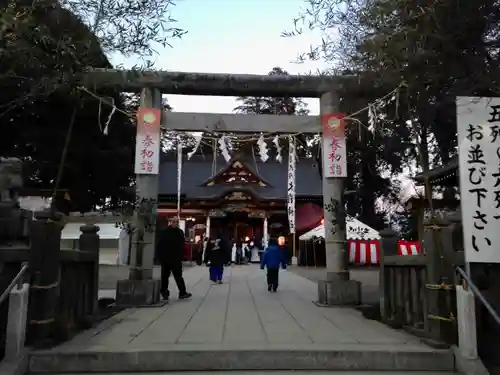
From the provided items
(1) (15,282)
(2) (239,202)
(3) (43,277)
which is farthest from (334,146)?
(2) (239,202)

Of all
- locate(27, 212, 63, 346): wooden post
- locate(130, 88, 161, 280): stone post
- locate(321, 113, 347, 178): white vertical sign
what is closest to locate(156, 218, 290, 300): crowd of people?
locate(130, 88, 161, 280): stone post

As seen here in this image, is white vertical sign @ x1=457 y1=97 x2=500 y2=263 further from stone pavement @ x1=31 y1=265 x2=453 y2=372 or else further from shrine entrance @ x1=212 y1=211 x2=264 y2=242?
shrine entrance @ x1=212 y1=211 x2=264 y2=242

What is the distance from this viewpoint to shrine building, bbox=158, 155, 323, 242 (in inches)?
1133

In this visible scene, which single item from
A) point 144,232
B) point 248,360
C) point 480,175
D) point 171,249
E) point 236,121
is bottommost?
point 248,360

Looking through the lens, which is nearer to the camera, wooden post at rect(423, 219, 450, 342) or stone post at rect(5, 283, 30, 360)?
stone post at rect(5, 283, 30, 360)

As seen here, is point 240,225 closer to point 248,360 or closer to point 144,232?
point 144,232

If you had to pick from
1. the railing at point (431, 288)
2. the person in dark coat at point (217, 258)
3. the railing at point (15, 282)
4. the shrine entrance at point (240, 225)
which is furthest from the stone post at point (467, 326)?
the shrine entrance at point (240, 225)

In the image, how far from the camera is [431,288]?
5.29 metres

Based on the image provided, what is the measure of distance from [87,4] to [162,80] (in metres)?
3.32

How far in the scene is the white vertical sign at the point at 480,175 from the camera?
195 inches

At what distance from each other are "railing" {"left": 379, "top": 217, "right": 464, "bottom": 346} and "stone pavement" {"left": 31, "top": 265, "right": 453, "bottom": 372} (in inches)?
10.0

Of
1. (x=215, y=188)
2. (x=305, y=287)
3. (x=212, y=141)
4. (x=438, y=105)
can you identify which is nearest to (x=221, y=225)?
(x=215, y=188)

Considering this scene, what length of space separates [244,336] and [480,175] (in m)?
3.28

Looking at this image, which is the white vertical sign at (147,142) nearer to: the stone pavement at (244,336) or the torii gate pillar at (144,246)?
the torii gate pillar at (144,246)
